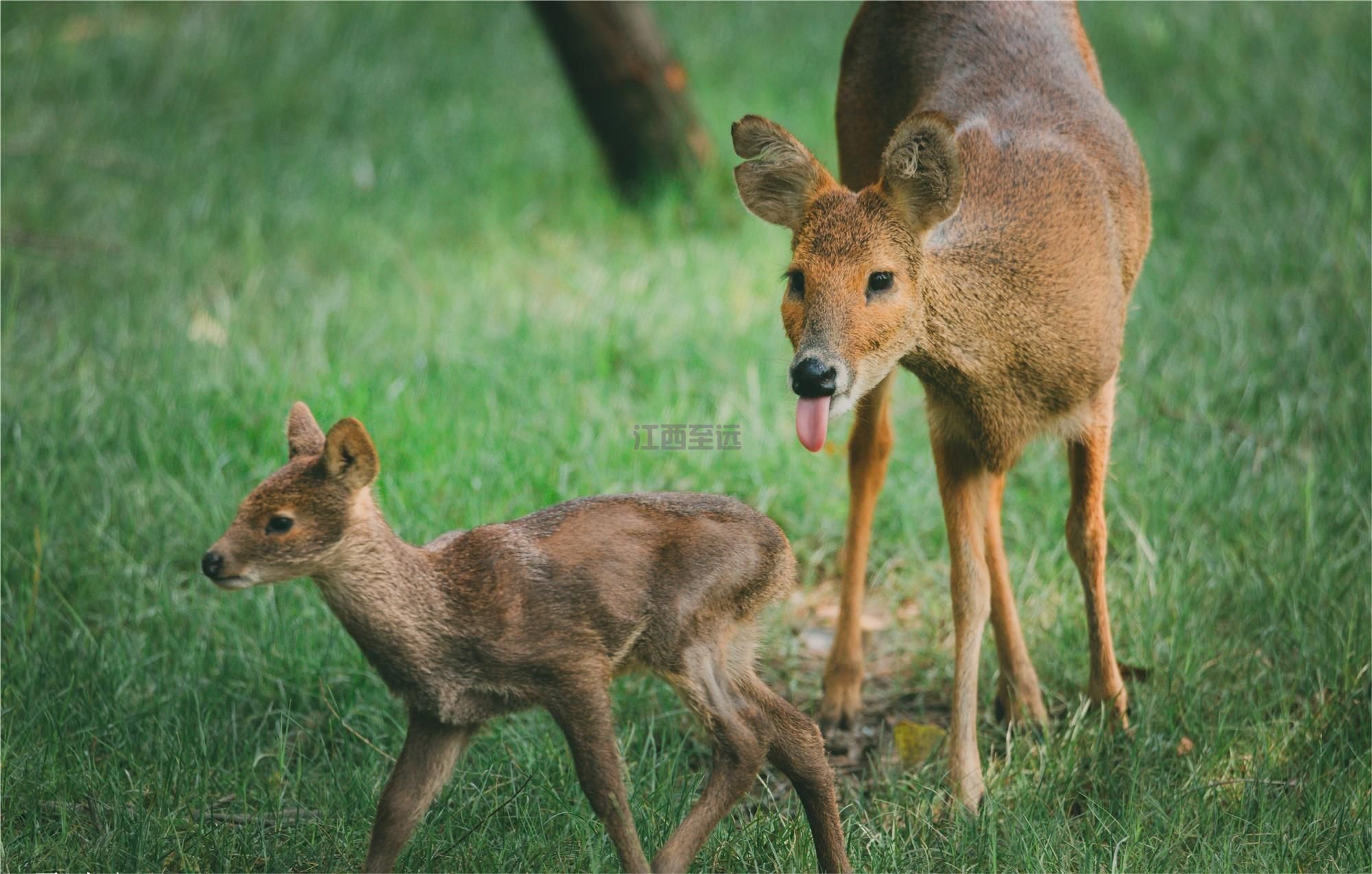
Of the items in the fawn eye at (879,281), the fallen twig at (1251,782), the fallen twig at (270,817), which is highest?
the fawn eye at (879,281)

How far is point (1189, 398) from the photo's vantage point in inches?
237

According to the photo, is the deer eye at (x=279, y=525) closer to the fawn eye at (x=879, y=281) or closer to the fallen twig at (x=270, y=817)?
the fallen twig at (x=270, y=817)

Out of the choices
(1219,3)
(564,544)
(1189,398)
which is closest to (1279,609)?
(1189,398)

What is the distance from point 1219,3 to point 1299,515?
19.7 feet

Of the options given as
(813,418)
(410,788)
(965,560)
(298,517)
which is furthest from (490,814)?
(965,560)

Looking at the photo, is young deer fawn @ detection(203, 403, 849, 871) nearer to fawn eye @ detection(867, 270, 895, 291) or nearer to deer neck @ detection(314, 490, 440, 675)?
deer neck @ detection(314, 490, 440, 675)

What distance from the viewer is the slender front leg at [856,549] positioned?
15.0 feet

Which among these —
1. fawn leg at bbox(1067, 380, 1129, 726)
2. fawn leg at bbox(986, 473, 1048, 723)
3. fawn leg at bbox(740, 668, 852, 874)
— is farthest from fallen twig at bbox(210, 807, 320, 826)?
fawn leg at bbox(1067, 380, 1129, 726)

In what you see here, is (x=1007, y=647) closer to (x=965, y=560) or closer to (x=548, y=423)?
(x=965, y=560)

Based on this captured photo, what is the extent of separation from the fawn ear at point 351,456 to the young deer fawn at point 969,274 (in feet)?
2.93

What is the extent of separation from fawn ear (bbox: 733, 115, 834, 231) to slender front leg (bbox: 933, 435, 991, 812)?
799 millimetres

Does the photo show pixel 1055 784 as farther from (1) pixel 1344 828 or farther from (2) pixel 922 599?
(2) pixel 922 599

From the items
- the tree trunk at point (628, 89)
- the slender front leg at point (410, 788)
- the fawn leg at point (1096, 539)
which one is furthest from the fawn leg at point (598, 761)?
the tree trunk at point (628, 89)

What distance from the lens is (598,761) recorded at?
10.1 ft
